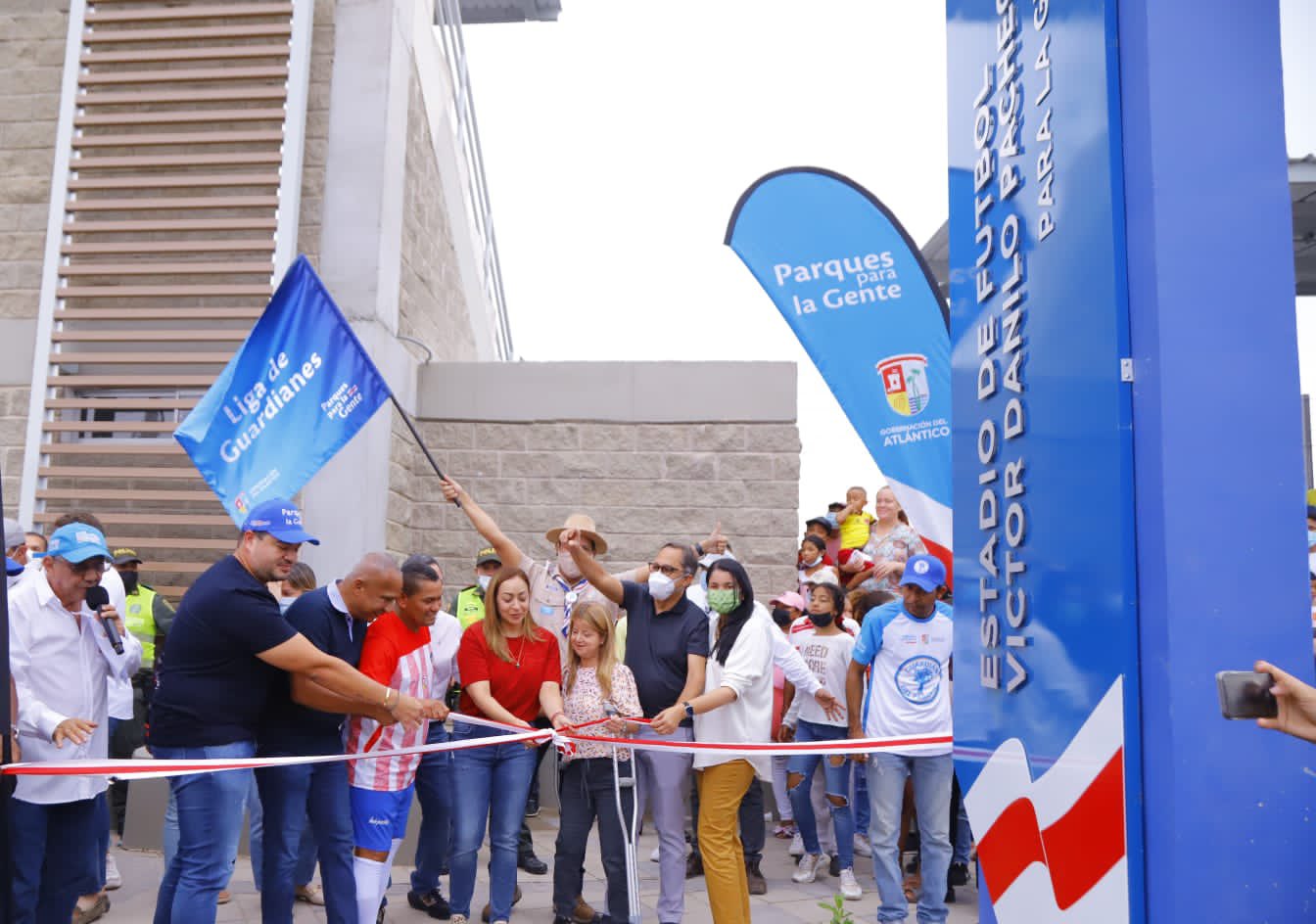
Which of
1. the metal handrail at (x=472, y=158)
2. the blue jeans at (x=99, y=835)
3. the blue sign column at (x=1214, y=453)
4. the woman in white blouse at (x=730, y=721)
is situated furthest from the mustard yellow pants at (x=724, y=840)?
the metal handrail at (x=472, y=158)

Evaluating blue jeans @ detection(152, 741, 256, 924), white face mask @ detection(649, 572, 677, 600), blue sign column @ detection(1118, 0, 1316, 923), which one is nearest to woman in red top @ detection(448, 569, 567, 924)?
white face mask @ detection(649, 572, 677, 600)

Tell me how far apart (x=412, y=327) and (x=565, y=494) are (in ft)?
7.41

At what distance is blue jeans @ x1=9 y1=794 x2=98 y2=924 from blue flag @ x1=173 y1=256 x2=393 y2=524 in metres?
2.33

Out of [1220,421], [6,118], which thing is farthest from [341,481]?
[1220,421]

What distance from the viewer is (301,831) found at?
4848 mm

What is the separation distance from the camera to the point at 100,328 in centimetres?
1001

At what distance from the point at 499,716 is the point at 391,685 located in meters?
0.65

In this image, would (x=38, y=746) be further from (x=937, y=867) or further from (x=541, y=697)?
(x=937, y=867)

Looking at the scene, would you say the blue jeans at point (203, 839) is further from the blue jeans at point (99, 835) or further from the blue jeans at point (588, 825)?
the blue jeans at point (588, 825)

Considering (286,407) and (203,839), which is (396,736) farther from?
(286,407)

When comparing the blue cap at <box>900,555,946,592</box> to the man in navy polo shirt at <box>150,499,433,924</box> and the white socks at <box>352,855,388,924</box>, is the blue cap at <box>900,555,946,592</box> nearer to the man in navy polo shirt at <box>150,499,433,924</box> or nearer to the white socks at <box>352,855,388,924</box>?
the man in navy polo shirt at <box>150,499,433,924</box>

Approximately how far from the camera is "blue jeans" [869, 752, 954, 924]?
17.9ft

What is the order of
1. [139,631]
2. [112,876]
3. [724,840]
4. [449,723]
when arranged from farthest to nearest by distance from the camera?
[139,631], [449,723], [112,876], [724,840]

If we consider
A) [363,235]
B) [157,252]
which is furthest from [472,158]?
[157,252]
